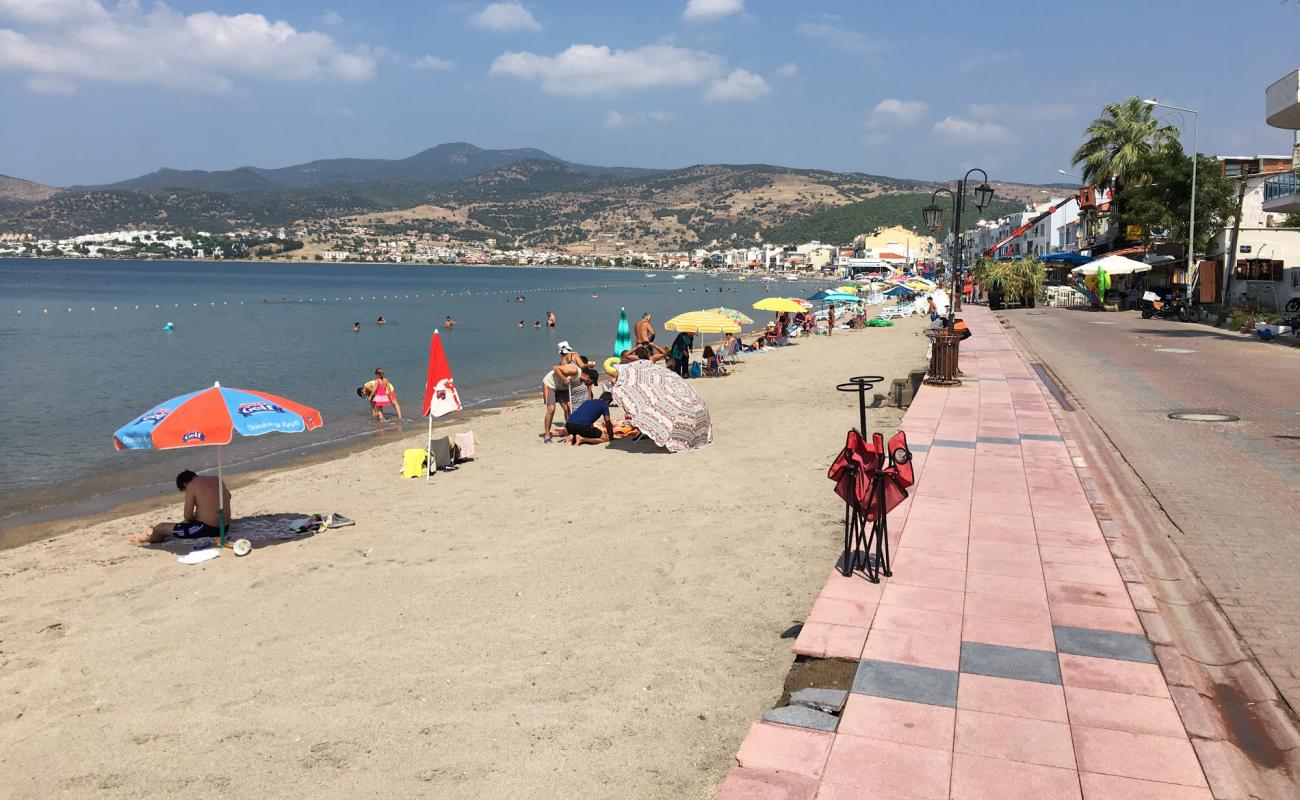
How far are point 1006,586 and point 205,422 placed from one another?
23.9ft

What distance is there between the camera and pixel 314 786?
4461mm

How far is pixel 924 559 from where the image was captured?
696 centimetres

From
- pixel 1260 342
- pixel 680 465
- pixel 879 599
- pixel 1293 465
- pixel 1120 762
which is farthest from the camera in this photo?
pixel 1260 342

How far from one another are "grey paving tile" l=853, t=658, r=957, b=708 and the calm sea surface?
41.9ft

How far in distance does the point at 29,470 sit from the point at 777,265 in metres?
189

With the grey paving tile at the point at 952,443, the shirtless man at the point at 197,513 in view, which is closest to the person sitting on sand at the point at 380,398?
the shirtless man at the point at 197,513

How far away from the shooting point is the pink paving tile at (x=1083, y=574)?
639 centimetres

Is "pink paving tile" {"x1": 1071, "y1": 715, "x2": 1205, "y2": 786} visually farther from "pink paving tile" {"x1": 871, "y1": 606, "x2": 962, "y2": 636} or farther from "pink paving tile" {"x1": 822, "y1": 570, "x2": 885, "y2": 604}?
"pink paving tile" {"x1": 822, "y1": 570, "x2": 885, "y2": 604}

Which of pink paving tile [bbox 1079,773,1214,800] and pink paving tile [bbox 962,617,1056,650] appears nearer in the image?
pink paving tile [bbox 1079,773,1214,800]

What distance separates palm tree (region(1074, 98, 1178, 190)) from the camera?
4528 cm

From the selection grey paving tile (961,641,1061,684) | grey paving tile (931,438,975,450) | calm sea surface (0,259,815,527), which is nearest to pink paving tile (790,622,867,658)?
grey paving tile (961,641,1061,684)

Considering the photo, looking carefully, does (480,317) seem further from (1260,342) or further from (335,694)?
(335,694)

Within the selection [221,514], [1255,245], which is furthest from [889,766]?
[1255,245]

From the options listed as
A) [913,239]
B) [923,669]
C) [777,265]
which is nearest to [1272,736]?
[923,669]
